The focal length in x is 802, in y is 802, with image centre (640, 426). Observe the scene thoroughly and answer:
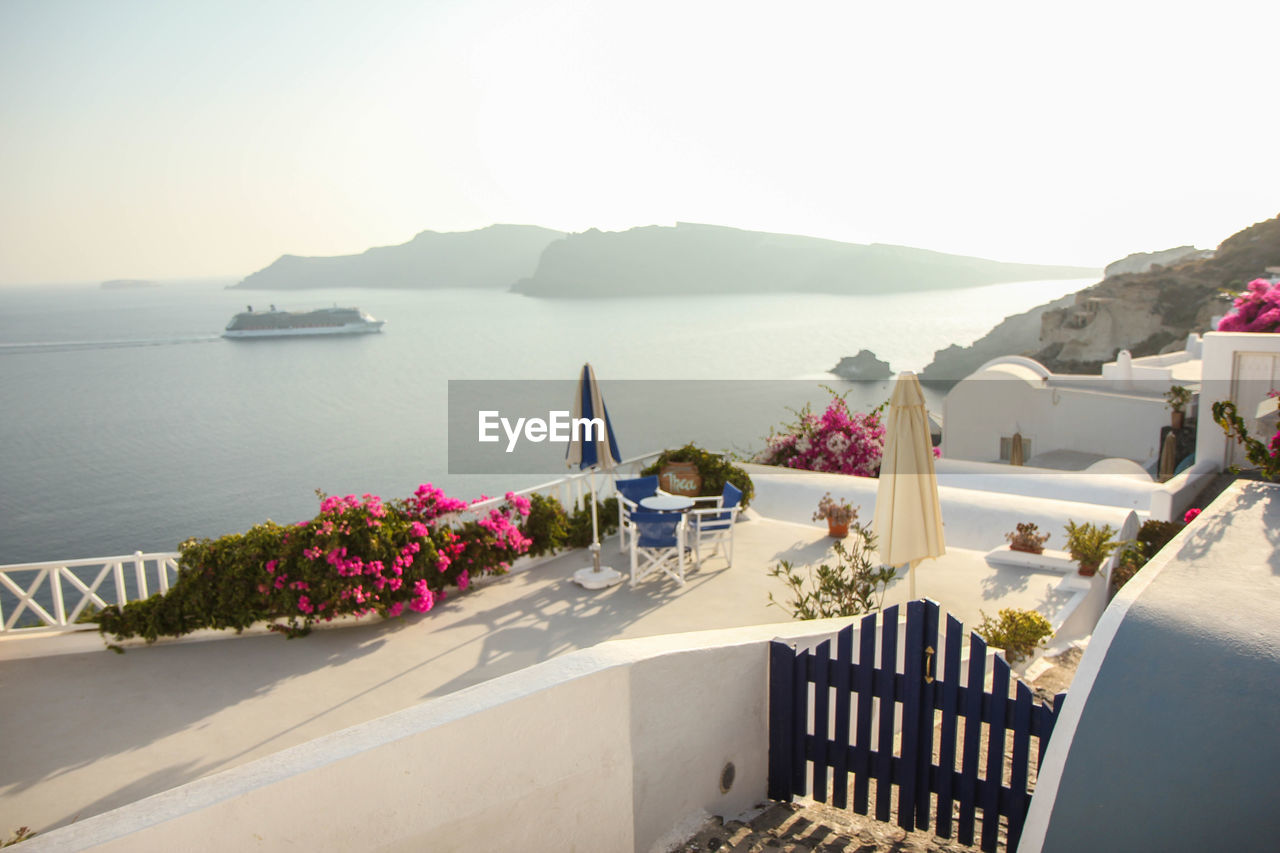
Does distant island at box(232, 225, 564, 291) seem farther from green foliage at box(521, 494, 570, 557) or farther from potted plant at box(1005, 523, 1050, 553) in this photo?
potted plant at box(1005, 523, 1050, 553)

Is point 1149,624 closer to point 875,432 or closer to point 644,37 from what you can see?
point 875,432

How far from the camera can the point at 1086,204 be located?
6100cm

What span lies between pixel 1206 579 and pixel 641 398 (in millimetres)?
64504

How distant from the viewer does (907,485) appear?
5.19 metres

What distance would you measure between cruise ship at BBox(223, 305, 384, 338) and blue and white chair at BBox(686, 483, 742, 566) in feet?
265

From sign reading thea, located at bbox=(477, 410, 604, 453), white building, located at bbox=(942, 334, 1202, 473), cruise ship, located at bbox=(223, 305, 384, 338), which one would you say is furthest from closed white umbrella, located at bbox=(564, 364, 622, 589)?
cruise ship, located at bbox=(223, 305, 384, 338)

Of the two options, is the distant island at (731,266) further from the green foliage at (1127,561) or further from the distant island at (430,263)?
the green foliage at (1127,561)

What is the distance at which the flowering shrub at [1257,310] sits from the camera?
25.0 feet

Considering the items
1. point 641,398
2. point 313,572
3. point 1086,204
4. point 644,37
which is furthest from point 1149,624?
point 1086,204

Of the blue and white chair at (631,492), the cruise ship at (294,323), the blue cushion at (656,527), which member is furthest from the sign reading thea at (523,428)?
the blue cushion at (656,527)

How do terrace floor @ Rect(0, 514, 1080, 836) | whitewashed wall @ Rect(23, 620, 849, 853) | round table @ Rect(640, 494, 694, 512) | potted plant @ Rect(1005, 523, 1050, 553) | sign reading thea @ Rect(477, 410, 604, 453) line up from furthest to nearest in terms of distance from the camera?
sign reading thea @ Rect(477, 410, 604, 453) < round table @ Rect(640, 494, 694, 512) < potted plant @ Rect(1005, 523, 1050, 553) < terrace floor @ Rect(0, 514, 1080, 836) < whitewashed wall @ Rect(23, 620, 849, 853)

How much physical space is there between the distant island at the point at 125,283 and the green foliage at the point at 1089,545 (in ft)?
379

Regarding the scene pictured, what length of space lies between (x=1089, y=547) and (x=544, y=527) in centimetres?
469

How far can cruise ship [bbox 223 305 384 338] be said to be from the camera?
81.5 m
